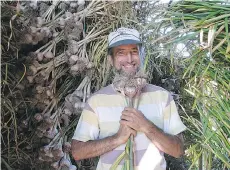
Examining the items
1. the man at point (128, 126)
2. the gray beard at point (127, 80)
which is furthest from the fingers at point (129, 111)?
the gray beard at point (127, 80)

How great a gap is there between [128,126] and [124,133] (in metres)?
0.03

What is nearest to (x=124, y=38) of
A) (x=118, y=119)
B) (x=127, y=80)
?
(x=127, y=80)

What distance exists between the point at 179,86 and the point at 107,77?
16.4 inches

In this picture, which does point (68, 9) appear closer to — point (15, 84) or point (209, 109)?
point (15, 84)

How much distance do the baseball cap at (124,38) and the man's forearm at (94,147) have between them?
396mm

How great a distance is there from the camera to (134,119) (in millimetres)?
1580

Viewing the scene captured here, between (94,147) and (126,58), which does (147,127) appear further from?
(126,58)

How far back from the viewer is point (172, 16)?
1.79 m

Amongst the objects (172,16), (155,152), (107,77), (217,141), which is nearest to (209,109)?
(217,141)

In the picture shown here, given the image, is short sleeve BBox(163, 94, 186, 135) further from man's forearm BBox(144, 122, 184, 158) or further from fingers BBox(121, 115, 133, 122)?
fingers BBox(121, 115, 133, 122)

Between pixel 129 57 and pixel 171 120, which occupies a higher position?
pixel 129 57

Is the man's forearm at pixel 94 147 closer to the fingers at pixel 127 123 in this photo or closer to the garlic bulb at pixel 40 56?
A: the fingers at pixel 127 123

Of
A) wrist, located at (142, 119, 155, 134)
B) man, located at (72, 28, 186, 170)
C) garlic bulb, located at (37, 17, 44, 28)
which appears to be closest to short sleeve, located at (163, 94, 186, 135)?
man, located at (72, 28, 186, 170)

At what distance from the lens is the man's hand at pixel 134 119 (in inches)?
62.1
